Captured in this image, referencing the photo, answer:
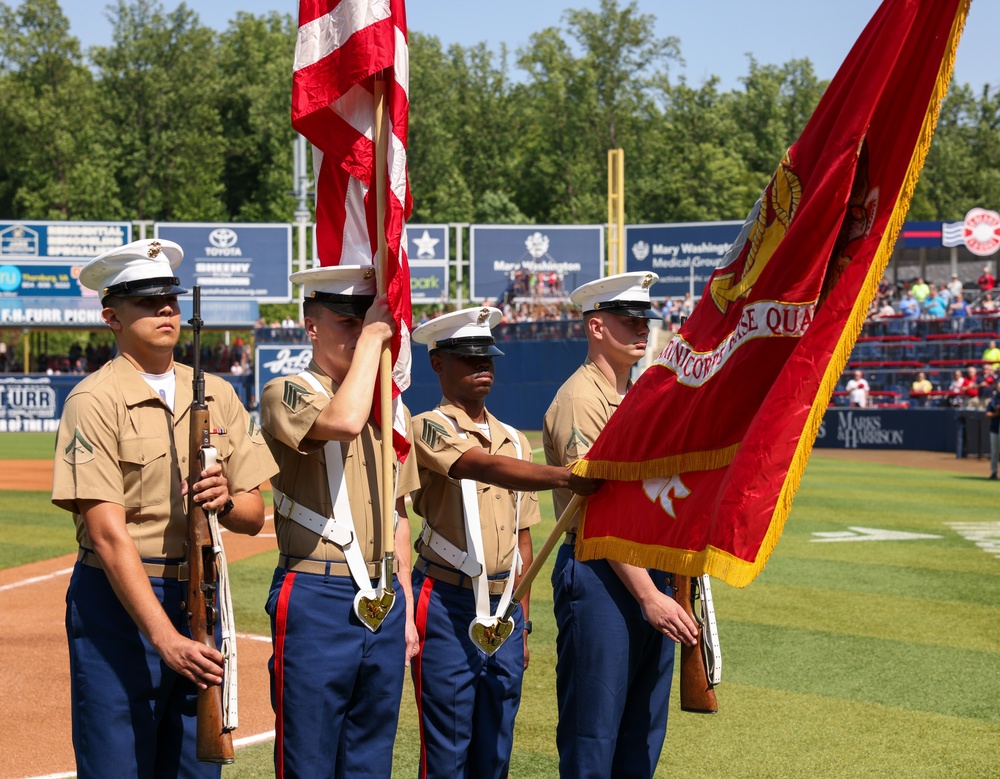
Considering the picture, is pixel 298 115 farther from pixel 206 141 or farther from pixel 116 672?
pixel 206 141

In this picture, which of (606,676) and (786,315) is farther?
(606,676)

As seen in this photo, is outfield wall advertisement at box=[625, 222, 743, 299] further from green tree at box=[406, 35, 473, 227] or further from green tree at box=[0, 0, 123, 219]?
green tree at box=[0, 0, 123, 219]

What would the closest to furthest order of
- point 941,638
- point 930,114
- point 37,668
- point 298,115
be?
1. point 930,114
2. point 298,115
3. point 37,668
4. point 941,638

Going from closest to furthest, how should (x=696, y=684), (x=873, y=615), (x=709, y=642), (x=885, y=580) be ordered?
(x=696, y=684), (x=709, y=642), (x=873, y=615), (x=885, y=580)

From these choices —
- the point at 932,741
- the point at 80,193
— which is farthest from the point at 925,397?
the point at 80,193

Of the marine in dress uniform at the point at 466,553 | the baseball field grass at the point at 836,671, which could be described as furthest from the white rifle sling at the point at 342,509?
the baseball field grass at the point at 836,671

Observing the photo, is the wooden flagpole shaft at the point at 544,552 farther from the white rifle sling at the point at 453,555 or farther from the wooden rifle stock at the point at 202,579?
the wooden rifle stock at the point at 202,579

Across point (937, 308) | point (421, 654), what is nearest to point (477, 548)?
point (421, 654)

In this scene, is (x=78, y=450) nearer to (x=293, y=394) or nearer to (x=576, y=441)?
(x=293, y=394)

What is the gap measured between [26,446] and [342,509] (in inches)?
1186

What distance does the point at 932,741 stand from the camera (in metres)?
7.25

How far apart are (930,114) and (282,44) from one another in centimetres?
8725

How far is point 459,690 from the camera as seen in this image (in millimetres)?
5188

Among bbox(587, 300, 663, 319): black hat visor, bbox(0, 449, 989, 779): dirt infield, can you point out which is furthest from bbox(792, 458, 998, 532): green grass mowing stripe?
bbox(587, 300, 663, 319): black hat visor
